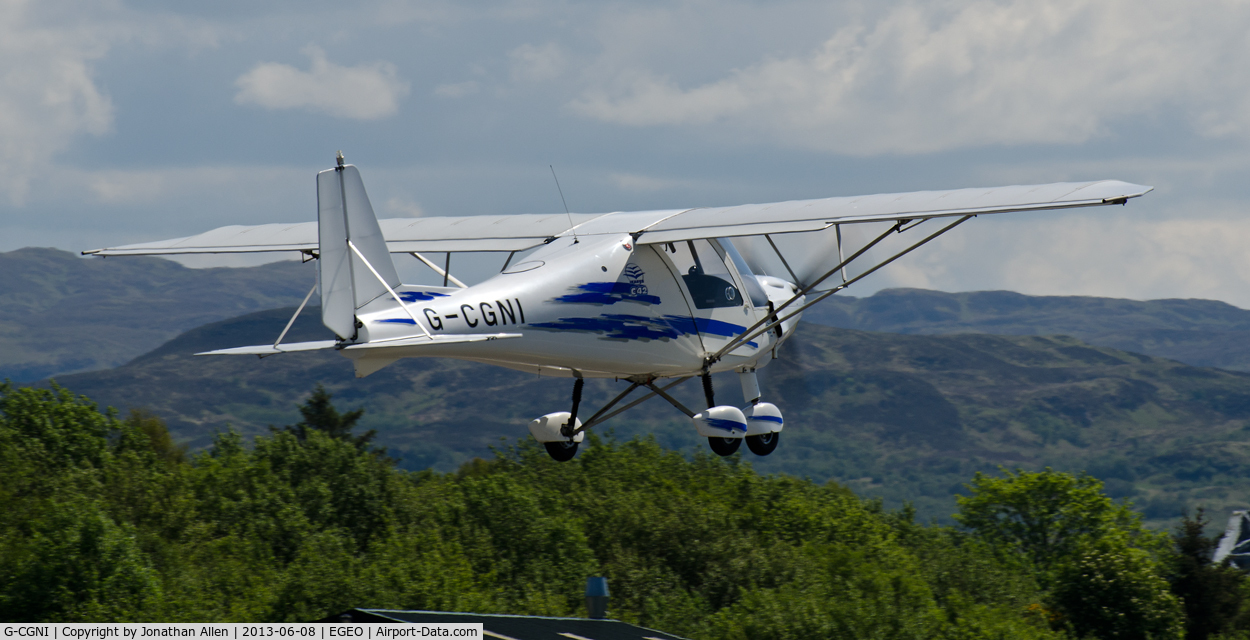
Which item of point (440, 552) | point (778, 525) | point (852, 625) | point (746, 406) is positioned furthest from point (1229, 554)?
point (746, 406)

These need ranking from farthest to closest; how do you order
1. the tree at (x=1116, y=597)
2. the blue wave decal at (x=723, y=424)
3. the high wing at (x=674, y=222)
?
1. the tree at (x=1116, y=597)
2. the blue wave decal at (x=723, y=424)
3. the high wing at (x=674, y=222)

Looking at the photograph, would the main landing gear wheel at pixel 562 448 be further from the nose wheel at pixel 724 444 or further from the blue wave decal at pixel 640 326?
the blue wave decal at pixel 640 326

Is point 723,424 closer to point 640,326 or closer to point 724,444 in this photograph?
point 724,444

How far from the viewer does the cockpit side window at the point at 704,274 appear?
1878 cm

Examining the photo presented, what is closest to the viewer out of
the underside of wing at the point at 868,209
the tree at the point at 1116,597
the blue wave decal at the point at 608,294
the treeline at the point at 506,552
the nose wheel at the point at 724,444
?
the underside of wing at the point at 868,209

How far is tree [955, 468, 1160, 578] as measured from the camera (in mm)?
100000

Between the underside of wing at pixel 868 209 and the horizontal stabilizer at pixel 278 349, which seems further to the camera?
the underside of wing at pixel 868 209

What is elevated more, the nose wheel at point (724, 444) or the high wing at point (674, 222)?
the high wing at point (674, 222)

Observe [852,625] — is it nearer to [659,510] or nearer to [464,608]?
[464,608]

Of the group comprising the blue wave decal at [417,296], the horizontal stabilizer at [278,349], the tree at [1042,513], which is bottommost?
the tree at [1042,513]

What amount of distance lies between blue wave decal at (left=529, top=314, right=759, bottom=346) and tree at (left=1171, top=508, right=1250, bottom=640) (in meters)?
57.2

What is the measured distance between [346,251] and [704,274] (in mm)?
5881

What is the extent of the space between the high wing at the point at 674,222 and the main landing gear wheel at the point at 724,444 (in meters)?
2.99

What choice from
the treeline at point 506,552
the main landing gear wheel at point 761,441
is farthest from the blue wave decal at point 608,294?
the treeline at point 506,552
